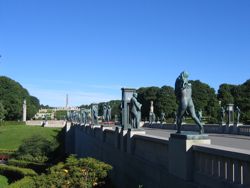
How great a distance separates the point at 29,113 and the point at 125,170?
394ft

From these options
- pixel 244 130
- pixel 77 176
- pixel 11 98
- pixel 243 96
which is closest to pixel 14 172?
pixel 244 130

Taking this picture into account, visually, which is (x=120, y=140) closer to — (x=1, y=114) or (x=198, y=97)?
(x=1, y=114)

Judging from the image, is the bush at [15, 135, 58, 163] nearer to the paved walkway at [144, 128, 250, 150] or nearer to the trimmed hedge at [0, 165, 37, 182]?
the trimmed hedge at [0, 165, 37, 182]

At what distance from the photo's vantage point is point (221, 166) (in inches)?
308

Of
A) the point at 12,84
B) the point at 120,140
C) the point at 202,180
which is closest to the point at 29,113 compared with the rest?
the point at 12,84

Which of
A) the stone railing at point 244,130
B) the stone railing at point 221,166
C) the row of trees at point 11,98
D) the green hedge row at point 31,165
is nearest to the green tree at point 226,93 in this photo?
the row of trees at point 11,98

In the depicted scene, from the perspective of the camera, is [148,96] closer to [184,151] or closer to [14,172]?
[14,172]

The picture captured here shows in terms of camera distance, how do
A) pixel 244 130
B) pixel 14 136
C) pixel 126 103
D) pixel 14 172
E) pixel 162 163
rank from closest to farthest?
pixel 162 163
pixel 126 103
pixel 244 130
pixel 14 172
pixel 14 136

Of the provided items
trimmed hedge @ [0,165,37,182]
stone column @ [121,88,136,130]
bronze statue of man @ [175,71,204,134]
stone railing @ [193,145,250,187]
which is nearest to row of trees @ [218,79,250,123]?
trimmed hedge @ [0,165,37,182]

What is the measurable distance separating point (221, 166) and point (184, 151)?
154 cm

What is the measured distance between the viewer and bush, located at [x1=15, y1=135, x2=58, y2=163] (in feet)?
159

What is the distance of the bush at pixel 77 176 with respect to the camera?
50.9ft

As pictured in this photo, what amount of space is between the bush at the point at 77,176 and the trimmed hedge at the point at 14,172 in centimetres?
1891

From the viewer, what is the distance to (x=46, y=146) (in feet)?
166
